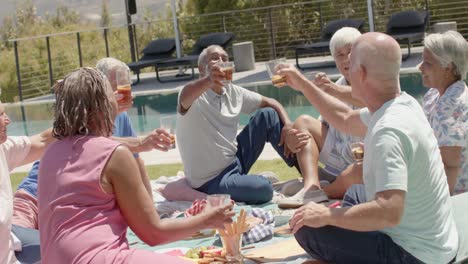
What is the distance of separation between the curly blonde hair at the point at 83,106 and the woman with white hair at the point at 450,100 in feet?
6.18

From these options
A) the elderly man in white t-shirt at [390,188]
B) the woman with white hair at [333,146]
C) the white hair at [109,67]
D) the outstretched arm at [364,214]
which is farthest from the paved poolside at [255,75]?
the outstretched arm at [364,214]

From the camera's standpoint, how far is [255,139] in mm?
5945

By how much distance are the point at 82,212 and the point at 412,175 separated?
4.10 ft

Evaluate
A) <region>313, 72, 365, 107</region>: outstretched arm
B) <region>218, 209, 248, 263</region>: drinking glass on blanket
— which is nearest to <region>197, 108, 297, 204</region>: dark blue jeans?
<region>313, 72, 365, 107</region>: outstretched arm

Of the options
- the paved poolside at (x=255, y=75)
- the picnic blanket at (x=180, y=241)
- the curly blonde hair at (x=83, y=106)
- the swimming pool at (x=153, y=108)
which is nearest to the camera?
the curly blonde hair at (x=83, y=106)

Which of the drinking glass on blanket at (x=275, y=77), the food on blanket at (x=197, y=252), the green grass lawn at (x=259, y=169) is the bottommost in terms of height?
the green grass lawn at (x=259, y=169)

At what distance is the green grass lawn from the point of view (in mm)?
6749

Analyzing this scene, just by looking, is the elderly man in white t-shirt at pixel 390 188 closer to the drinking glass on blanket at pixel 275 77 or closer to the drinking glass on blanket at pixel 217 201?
the drinking glass on blanket at pixel 217 201

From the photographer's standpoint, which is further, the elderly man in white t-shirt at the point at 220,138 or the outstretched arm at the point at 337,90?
the elderly man in white t-shirt at the point at 220,138

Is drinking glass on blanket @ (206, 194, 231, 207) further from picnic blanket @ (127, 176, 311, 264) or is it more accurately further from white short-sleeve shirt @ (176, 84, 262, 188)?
white short-sleeve shirt @ (176, 84, 262, 188)

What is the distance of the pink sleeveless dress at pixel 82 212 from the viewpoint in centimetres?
302

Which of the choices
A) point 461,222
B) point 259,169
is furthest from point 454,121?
point 259,169

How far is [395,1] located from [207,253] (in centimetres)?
1749

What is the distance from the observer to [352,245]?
3510 millimetres
